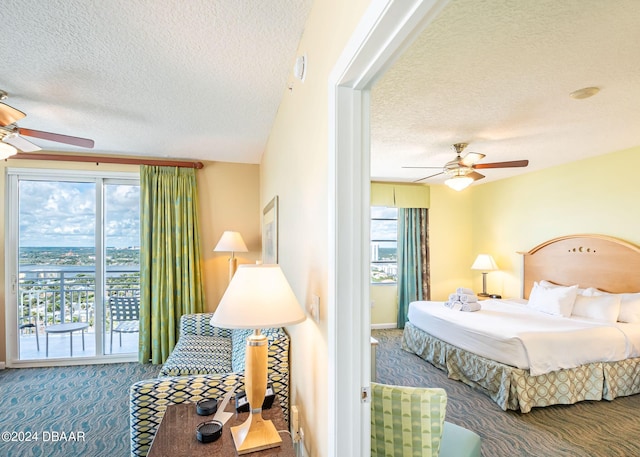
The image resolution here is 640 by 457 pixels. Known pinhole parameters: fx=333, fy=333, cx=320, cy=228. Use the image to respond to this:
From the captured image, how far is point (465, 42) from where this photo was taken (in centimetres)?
172

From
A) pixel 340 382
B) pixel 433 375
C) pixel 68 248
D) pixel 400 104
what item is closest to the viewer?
pixel 340 382

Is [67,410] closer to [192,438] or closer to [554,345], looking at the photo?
[192,438]

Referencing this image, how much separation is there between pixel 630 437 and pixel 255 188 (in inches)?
171

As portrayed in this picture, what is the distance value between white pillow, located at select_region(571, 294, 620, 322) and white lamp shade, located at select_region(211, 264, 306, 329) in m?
3.57

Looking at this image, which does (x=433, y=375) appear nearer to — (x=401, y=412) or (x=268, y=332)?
(x=268, y=332)

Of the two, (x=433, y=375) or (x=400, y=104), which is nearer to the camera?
(x=400, y=104)

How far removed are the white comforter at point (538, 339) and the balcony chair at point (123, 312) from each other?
A: 12.1 ft

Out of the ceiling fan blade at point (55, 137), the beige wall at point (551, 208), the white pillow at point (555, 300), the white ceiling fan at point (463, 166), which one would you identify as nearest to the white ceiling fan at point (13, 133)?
the ceiling fan blade at point (55, 137)

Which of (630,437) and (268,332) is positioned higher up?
(268,332)

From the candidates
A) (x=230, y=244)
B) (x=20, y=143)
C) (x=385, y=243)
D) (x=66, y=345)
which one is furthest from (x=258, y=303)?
(x=385, y=243)

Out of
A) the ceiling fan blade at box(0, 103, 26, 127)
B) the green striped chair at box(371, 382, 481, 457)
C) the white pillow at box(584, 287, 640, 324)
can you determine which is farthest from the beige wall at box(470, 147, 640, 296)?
the ceiling fan blade at box(0, 103, 26, 127)

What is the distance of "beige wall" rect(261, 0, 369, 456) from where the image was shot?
51.3 inches

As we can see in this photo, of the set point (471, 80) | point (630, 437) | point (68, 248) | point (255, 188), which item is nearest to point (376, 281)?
point (255, 188)

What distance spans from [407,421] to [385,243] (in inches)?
178
